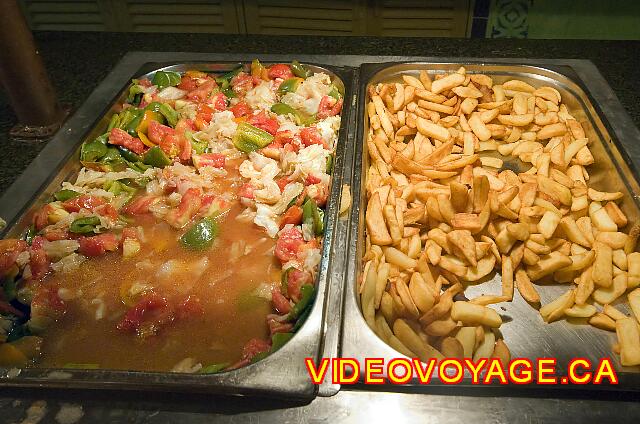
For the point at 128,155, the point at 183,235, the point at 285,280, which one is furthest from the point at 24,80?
the point at 285,280

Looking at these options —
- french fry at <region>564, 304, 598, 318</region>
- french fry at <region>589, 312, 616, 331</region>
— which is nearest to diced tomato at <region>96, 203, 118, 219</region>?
french fry at <region>564, 304, 598, 318</region>

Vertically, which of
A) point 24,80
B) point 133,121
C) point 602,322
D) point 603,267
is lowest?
point 602,322

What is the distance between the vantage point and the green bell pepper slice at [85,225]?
92.3 inches

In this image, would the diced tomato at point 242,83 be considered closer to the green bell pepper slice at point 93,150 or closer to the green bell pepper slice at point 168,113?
the green bell pepper slice at point 168,113

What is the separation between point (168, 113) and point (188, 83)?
15.2 inches

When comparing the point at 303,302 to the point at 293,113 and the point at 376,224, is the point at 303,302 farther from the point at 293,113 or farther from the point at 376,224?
the point at 293,113

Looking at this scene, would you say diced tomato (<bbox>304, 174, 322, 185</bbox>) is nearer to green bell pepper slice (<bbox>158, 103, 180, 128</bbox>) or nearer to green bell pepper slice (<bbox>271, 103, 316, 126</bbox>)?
green bell pepper slice (<bbox>271, 103, 316, 126</bbox>)

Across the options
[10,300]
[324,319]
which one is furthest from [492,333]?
[10,300]

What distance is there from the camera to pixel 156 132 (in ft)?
9.53

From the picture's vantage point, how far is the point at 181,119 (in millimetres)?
3098

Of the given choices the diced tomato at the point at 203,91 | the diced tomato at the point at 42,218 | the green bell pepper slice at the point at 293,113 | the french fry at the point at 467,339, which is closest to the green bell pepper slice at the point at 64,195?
the diced tomato at the point at 42,218

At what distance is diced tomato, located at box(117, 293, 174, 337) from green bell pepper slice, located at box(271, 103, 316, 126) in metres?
1.47

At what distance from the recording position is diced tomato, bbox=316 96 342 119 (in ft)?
9.70

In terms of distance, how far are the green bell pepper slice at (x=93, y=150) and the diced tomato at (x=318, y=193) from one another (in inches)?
50.4
